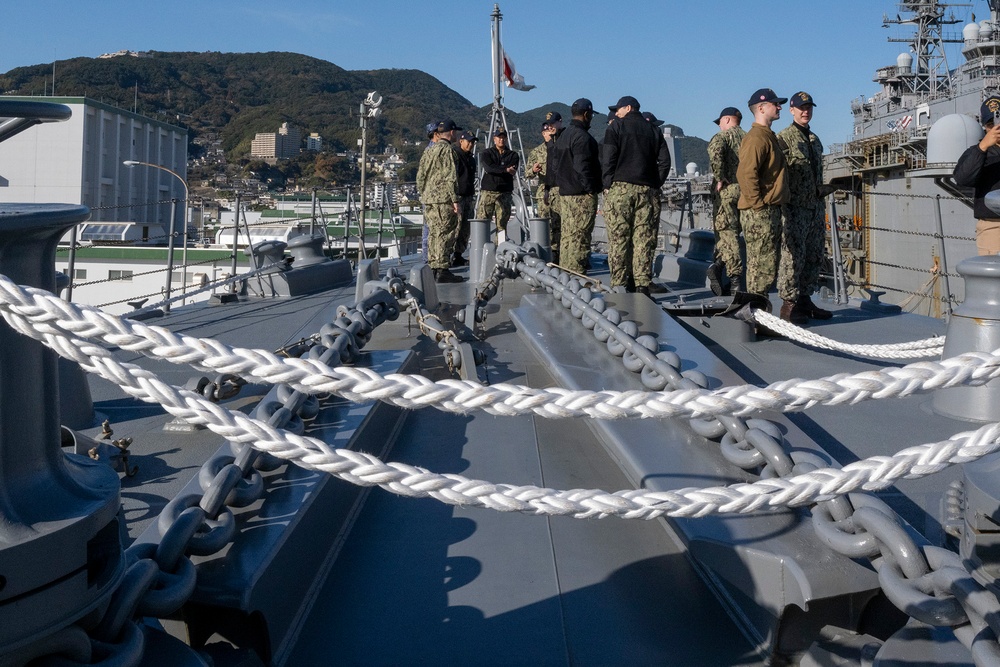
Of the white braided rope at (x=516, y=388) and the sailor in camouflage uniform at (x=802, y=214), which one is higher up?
the sailor in camouflage uniform at (x=802, y=214)

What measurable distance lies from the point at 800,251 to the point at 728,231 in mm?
1205

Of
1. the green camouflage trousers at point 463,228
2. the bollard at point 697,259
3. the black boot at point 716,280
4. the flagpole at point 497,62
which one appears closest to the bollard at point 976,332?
the black boot at point 716,280

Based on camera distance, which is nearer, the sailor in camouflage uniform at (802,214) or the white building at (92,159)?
the sailor in camouflage uniform at (802,214)

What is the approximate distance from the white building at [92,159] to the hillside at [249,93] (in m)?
42.4

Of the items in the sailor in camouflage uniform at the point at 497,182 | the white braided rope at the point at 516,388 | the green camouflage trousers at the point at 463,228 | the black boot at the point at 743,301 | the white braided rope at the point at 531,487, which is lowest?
the white braided rope at the point at 531,487

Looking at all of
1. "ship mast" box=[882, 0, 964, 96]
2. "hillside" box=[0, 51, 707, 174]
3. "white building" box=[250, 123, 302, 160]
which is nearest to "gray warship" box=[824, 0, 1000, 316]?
"ship mast" box=[882, 0, 964, 96]

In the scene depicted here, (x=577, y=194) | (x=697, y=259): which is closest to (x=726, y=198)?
(x=697, y=259)

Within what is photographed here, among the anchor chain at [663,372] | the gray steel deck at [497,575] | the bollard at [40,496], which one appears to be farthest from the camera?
the anchor chain at [663,372]

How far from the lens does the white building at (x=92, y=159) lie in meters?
23.6

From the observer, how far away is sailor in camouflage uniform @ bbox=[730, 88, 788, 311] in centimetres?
460

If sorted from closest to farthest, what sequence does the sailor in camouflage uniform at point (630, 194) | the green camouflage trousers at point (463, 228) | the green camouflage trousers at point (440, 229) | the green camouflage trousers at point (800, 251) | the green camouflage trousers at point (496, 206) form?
the green camouflage trousers at point (800, 251)
the sailor in camouflage uniform at point (630, 194)
the green camouflage trousers at point (440, 229)
the green camouflage trousers at point (463, 228)
the green camouflage trousers at point (496, 206)

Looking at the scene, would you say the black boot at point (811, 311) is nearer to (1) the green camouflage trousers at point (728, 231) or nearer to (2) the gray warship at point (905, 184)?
(1) the green camouflage trousers at point (728, 231)

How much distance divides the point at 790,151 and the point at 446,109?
9775 centimetres

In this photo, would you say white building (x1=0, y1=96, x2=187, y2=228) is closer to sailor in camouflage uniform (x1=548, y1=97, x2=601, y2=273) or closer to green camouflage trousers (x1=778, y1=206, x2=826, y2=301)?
sailor in camouflage uniform (x1=548, y1=97, x2=601, y2=273)
